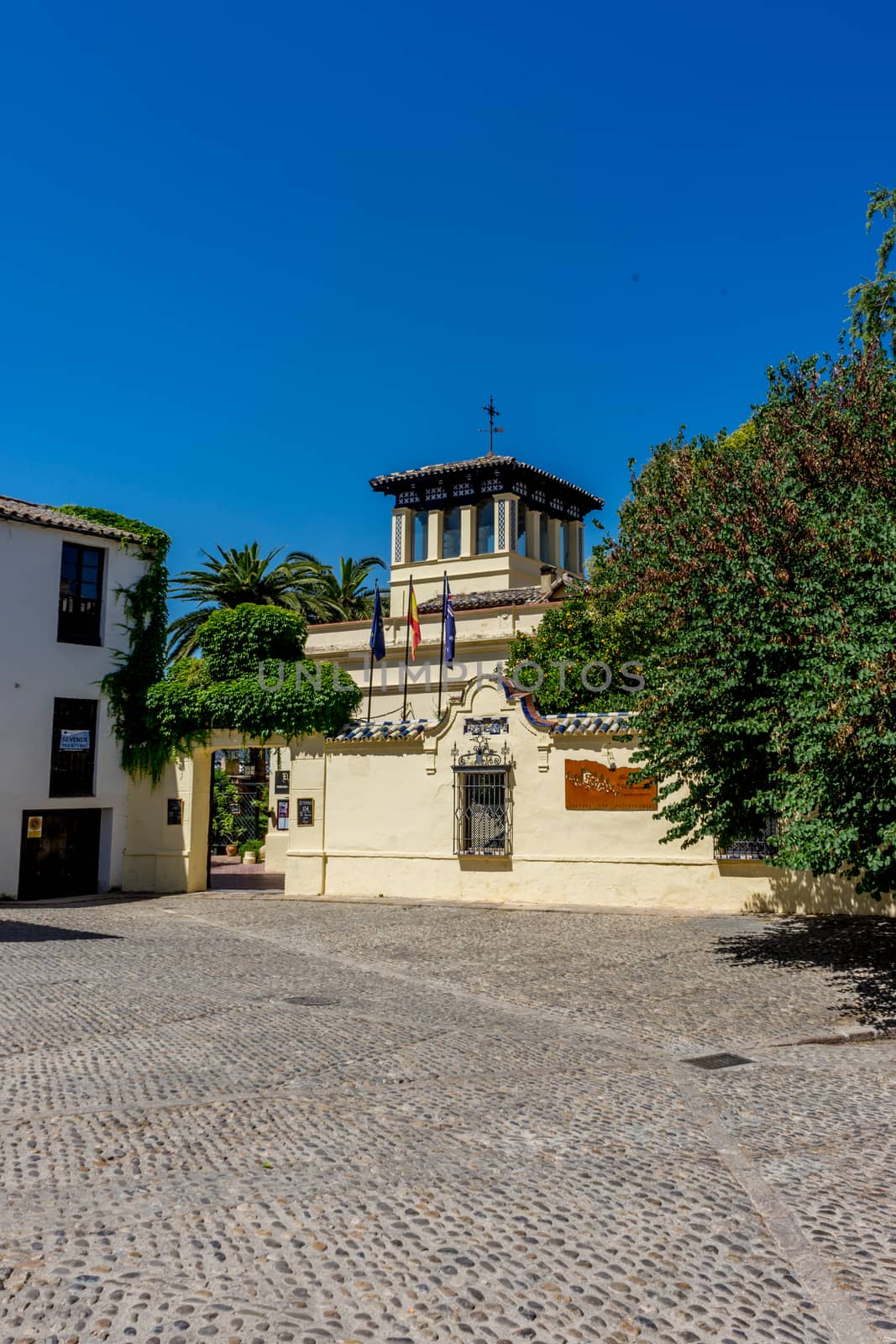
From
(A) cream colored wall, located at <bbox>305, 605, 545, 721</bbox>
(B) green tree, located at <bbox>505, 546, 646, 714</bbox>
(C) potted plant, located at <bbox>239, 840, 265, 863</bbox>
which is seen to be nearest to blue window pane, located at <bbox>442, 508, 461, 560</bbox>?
(A) cream colored wall, located at <bbox>305, 605, 545, 721</bbox>

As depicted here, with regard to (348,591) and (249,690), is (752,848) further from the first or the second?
(348,591)

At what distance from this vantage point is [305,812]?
21828mm

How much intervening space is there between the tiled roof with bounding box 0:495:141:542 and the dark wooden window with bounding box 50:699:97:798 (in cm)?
410

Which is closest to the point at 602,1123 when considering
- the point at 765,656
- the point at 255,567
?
the point at 765,656

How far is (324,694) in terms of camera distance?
21781 mm

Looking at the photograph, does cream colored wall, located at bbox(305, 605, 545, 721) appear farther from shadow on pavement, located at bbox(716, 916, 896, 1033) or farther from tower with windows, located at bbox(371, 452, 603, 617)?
shadow on pavement, located at bbox(716, 916, 896, 1033)

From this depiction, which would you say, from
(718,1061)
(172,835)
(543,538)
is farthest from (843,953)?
(543,538)

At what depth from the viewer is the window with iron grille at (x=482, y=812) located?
65.6 feet

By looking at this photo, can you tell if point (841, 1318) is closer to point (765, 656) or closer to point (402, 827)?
point (765, 656)

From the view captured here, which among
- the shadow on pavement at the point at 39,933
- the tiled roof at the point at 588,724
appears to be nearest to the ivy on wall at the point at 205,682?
the tiled roof at the point at 588,724

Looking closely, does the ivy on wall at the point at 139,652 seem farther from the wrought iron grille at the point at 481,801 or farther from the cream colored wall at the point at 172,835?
the wrought iron grille at the point at 481,801

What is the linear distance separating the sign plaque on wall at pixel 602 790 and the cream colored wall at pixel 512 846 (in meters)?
0.15

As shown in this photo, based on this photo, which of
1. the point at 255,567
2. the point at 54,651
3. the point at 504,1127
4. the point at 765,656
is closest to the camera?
the point at 504,1127

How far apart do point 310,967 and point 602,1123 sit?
6.90 metres
